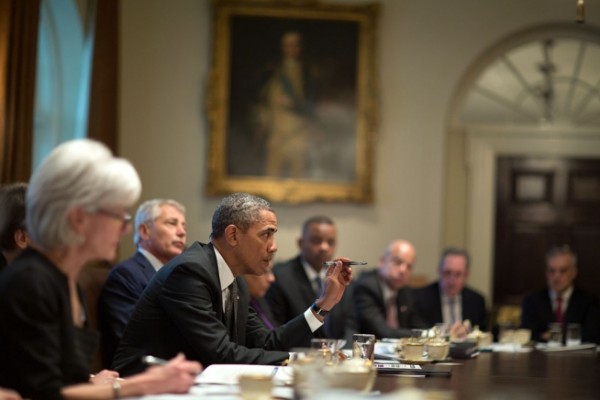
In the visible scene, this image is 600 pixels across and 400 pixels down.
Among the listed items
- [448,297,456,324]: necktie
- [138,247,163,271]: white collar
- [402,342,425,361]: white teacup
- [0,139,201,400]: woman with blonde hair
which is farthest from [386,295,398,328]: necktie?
[0,139,201,400]: woman with blonde hair

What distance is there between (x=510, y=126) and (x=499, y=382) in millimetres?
6092

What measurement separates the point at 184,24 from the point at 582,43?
383 cm

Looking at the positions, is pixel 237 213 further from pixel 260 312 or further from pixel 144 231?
pixel 144 231

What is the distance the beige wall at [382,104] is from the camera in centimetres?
855

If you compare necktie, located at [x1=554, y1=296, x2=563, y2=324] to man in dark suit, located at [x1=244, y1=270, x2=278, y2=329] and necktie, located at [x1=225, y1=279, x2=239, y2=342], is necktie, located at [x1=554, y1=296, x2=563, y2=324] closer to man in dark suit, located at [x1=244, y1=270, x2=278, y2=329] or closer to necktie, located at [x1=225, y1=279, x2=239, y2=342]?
man in dark suit, located at [x1=244, y1=270, x2=278, y2=329]

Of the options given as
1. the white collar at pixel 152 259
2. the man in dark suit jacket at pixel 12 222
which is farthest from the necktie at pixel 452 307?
the man in dark suit jacket at pixel 12 222

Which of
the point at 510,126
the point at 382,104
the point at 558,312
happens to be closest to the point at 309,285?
the point at 558,312

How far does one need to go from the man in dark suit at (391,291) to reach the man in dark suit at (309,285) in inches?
5.1

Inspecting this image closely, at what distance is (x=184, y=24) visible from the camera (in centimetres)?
856

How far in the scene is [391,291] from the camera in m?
6.35

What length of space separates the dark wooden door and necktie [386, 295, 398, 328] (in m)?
3.28

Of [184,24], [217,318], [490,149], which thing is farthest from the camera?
[490,149]

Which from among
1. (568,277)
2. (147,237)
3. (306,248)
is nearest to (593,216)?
(568,277)

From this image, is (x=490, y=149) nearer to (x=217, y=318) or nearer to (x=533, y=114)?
(x=533, y=114)
